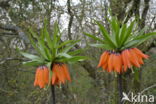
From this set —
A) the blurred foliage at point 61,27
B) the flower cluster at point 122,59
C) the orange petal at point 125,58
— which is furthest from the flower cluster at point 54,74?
the blurred foliage at point 61,27

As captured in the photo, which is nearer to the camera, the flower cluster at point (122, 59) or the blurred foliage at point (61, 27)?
the flower cluster at point (122, 59)

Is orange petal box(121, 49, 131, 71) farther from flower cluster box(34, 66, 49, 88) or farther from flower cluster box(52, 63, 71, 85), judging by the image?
flower cluster box(34, 66, 49, 88)

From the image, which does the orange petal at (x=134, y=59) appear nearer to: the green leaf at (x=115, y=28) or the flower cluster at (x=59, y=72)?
the green leaf at (x=115, y=28)

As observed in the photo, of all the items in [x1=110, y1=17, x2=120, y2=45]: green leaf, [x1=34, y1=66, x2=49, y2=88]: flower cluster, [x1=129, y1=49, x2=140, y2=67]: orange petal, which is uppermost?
[x1=110, y1=17, x2=120, y2=45]: green leaf

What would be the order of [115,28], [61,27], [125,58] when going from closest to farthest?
1. [125,58]
2. [115,28]
3. [61,27]

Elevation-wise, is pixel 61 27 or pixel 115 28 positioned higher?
pixel 61 27

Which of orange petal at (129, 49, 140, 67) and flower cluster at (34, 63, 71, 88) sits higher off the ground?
orange petal at (129, 49, 140, 67)

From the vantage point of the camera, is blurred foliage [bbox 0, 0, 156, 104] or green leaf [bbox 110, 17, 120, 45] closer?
green leaf [bbox 110, 17, 120, 45]

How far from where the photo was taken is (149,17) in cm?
539

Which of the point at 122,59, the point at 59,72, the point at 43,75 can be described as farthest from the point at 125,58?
the point at 43,75

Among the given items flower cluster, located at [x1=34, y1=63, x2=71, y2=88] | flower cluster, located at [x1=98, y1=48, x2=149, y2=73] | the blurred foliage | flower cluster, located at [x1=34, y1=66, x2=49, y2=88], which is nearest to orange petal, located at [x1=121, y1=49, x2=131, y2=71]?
flower cluster, located at [x1=98, y1=48, x2=149, y2=73]

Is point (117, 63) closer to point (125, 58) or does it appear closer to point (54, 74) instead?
point (125, 58)

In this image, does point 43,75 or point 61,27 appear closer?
point 43,75

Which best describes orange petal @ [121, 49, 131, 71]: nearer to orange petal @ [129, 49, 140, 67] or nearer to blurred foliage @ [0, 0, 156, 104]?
orange petal @ [129, 49, 140, 67]
